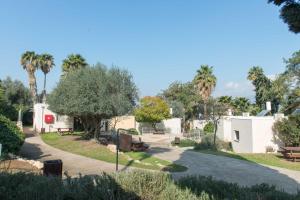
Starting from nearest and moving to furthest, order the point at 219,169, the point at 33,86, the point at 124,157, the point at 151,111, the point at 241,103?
the point at 219,169
the point at 124,157
the point at 151,111
the point at 33,86
the point at 241,103

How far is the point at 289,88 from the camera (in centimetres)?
3422

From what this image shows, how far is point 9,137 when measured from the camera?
16.0 meters

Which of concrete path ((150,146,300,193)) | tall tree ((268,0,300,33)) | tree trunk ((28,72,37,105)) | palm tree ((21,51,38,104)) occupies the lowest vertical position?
concrete path ((150,146,300,193))

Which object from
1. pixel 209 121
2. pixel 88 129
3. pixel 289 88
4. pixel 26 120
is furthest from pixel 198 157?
pixel 26 120

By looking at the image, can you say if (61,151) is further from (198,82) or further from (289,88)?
(198,82)

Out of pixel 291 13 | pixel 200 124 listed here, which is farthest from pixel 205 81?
pixel 291 13

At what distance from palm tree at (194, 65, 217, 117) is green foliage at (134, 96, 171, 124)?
251 inches

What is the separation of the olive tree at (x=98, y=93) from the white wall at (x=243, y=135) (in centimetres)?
978

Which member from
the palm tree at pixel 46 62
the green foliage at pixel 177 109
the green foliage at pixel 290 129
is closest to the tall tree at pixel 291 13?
the green foliage at pixel 290 129

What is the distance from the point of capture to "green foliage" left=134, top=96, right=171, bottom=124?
44.3 meters

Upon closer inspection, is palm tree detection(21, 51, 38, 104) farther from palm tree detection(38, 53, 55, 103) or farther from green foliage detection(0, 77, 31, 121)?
green foliage detection(0, 77, 31, 121)

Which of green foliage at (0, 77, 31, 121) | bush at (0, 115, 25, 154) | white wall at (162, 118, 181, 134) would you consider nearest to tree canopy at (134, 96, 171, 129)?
white wall at (162, 118, 181, 134)

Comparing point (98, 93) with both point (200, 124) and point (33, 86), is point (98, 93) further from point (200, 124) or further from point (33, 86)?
point (33, 86)

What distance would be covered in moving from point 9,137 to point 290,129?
60.2ft
